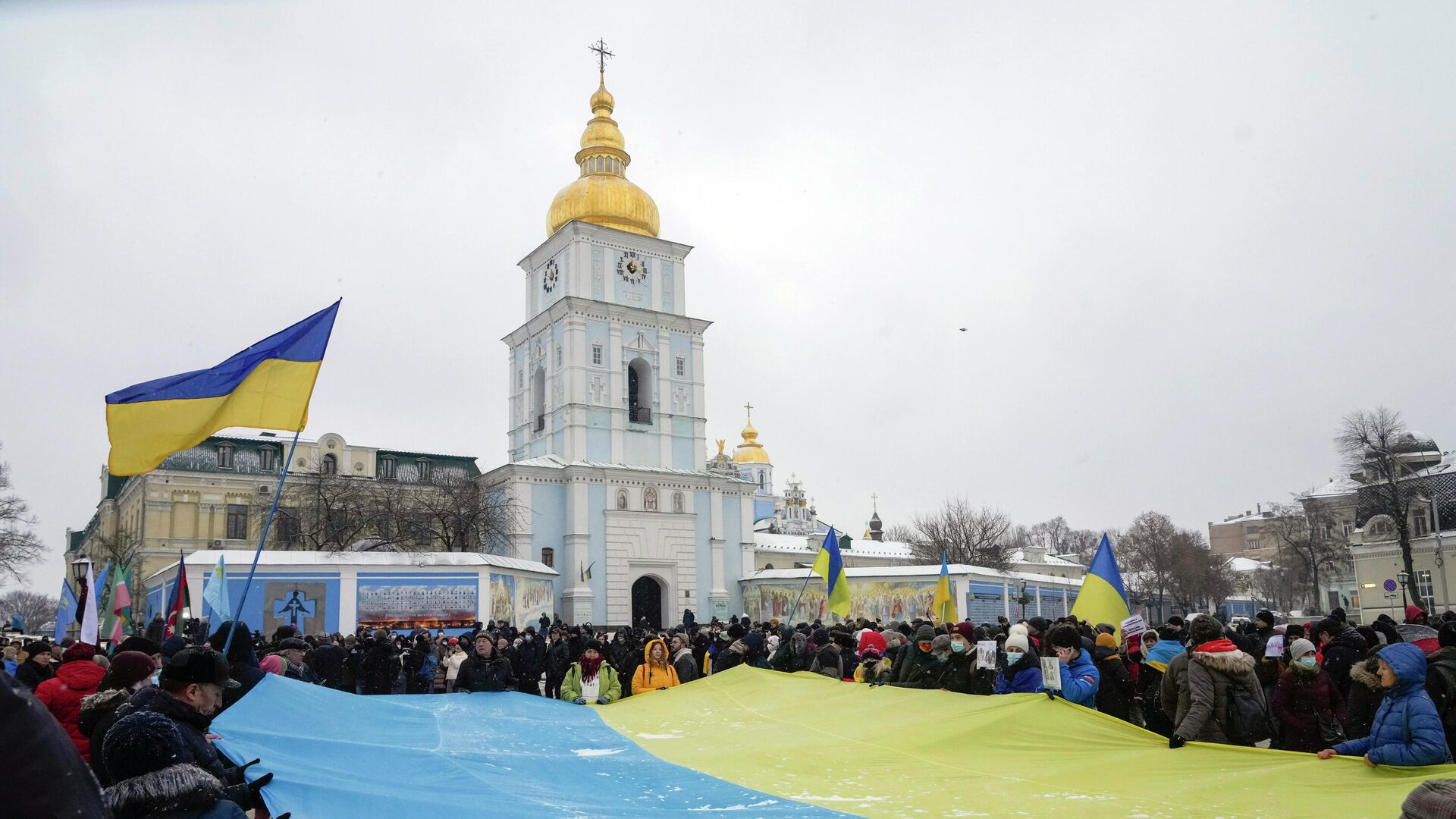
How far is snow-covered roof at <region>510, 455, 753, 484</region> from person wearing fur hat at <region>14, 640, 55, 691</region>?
3460cm

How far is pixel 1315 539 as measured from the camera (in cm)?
6238

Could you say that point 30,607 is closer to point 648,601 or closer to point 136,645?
point 648,601

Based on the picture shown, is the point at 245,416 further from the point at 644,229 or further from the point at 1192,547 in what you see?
the point at 1192,547

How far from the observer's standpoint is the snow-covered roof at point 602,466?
45.8 metres

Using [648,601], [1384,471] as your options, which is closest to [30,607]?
[648,601]

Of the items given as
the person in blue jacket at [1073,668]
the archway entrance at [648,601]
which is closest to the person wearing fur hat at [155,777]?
the person in blue jacket at [1073,668]

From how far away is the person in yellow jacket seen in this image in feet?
50.1

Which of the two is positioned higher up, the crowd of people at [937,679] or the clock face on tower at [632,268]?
the clock face on tower at [632,268]

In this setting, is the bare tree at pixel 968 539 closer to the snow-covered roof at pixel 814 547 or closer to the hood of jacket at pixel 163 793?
the snow-covered roof at pixel 814 547

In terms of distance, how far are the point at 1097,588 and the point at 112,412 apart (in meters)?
11.1

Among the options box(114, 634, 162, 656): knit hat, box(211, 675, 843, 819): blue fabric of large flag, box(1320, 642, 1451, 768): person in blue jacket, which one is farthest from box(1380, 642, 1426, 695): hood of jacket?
box(114, 634, 162, 656): knit hat

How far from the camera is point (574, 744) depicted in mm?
10414

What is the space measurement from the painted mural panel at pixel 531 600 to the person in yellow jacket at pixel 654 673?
19.3 metres

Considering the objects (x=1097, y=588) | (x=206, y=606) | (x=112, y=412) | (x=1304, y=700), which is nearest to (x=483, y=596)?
(x=206, y=606)
